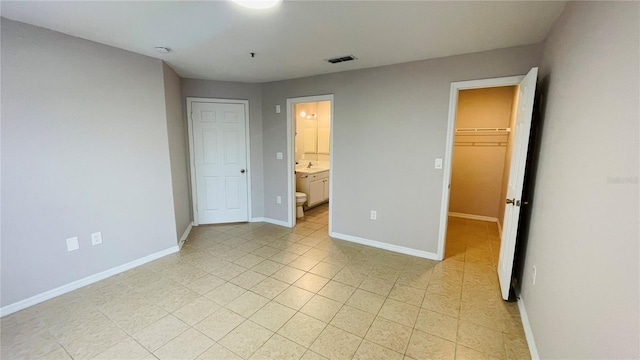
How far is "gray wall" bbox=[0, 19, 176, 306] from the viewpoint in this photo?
2109mm

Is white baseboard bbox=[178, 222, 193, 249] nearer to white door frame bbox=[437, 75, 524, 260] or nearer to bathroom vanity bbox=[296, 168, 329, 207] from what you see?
bathroom vanity bbox=[296, 168, 329, 207]

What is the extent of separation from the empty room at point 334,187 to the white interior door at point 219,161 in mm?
138

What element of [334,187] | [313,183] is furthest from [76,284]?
[313,183]

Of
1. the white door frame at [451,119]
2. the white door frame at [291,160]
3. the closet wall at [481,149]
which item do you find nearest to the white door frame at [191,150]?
the white door frame at [291,160]

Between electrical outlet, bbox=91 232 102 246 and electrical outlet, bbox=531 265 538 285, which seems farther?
electrical outlet, bbox=91 232 102 246

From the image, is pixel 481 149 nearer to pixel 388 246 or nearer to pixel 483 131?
pixel 483 131

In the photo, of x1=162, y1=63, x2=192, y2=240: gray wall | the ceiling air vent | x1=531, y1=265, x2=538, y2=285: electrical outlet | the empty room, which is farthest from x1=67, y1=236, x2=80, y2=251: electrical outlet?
x1=531, y1=265, x2=538, y2=285: electrical outlet

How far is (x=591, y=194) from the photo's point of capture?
1212mm

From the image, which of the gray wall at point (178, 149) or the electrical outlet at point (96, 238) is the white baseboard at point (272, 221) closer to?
the gray wall at point (178, 149)

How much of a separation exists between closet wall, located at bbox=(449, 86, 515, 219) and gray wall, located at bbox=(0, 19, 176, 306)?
4609mm

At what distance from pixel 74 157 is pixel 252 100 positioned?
240cm

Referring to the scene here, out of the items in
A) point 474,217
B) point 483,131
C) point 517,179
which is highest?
point 483,131

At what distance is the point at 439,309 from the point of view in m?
2.24

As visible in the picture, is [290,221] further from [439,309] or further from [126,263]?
[439,309]
